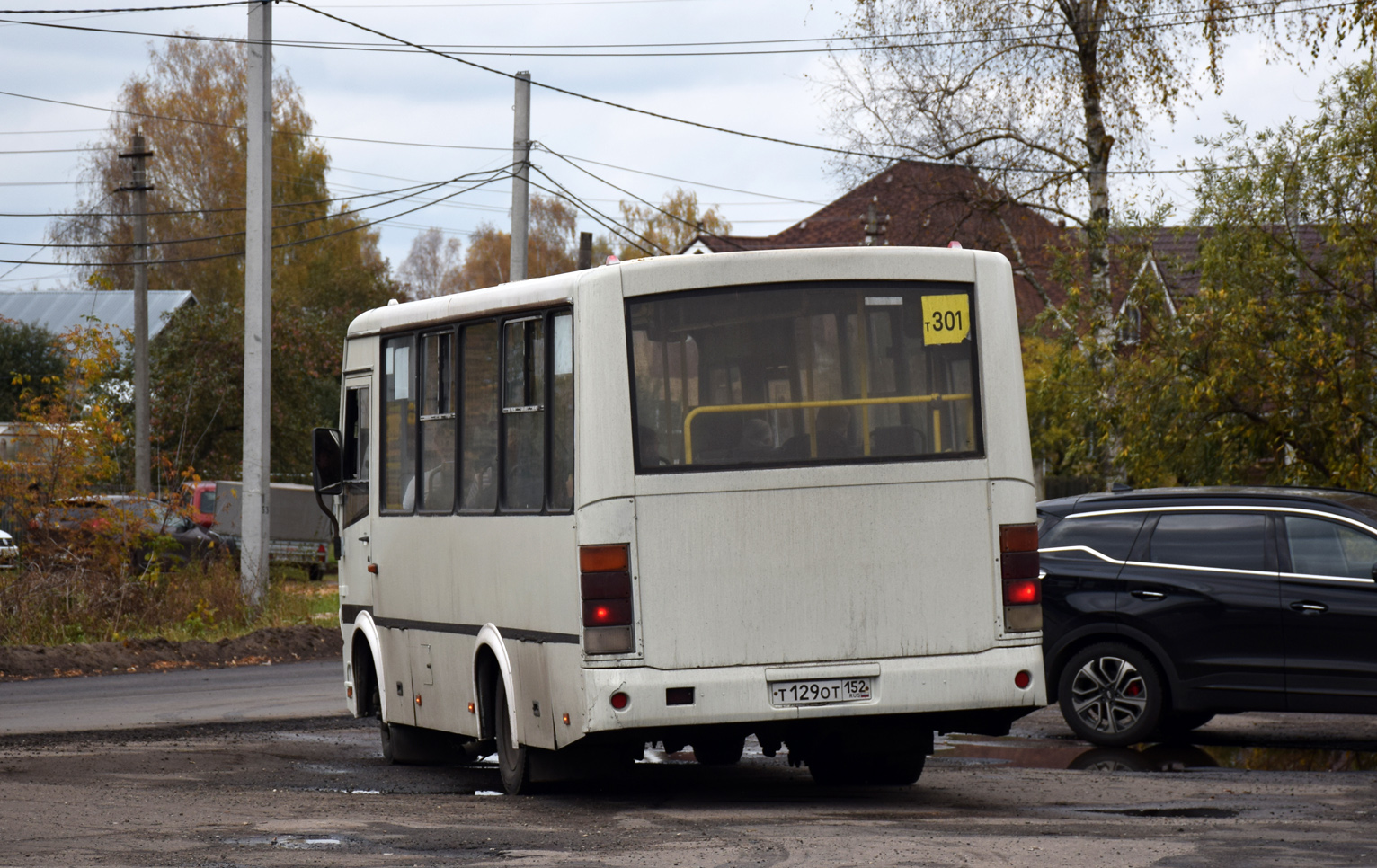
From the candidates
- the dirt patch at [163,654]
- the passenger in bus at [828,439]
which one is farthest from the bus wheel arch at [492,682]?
the dirt patch at [163,654]

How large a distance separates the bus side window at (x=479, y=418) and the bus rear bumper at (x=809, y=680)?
65.9 inches

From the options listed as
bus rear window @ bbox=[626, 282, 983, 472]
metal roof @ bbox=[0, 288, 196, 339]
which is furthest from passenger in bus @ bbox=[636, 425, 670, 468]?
metal roof @ bbox=[0, 288, 196, 339]

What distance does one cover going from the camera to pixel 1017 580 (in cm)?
912

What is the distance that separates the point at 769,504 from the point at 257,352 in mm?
16308

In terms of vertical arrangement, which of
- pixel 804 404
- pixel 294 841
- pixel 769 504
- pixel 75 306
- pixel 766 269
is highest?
pixel 75 306

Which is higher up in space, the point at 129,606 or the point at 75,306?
the point at 75,306

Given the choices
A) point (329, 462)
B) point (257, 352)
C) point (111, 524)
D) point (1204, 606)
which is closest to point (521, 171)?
point (257, 352)

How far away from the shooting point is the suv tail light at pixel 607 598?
864cm

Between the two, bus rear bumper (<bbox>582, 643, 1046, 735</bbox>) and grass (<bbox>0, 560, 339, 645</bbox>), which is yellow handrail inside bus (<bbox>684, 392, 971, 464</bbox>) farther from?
grass (<bbox>0, 560, 339, 645</bbox>)

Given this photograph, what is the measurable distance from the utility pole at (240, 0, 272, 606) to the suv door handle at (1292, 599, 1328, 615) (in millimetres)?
15131

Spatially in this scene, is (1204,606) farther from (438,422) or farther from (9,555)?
(9,555)

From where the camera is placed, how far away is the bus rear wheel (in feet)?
32.5

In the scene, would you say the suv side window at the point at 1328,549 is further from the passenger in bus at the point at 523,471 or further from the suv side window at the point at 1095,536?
the passenger in bus at the point at 523,471

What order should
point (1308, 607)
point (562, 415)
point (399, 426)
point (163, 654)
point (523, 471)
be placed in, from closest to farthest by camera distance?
point (562, 415) < point (523, 471) < point (399, 426) < point (1308, 607) < point (163, 654)
